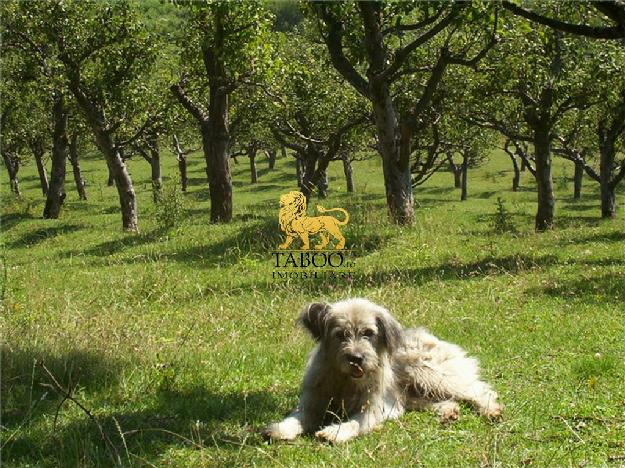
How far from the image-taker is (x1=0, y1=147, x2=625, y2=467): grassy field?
6.75 metres

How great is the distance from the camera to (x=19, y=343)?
9703 mm

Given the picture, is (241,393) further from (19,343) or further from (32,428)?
(19,343)

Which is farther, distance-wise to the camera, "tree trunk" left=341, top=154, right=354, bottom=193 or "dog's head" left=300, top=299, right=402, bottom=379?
"tree trunk" left=341, top=154, right=354, bottom=193

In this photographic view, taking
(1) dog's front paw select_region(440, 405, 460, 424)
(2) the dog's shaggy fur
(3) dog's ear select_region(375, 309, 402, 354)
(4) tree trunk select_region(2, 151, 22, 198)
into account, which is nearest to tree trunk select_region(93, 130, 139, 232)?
(2) the dog's shaggy fur

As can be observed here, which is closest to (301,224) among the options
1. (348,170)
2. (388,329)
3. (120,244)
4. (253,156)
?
(120,244)

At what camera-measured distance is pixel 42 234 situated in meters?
31.8

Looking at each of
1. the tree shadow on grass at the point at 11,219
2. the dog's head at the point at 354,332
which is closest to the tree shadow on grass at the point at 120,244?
the tree shadow on grass at the point at 11,219

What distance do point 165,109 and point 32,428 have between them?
84.5ft

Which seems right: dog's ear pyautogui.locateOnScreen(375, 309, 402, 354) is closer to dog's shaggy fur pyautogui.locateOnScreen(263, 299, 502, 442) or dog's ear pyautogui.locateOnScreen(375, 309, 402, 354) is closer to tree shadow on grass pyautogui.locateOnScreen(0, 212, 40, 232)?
dog's shaggy fur pyautogui.locateOnScreen(263, 299, 502, 442)

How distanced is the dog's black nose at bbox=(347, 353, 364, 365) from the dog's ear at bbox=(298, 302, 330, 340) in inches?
22.0

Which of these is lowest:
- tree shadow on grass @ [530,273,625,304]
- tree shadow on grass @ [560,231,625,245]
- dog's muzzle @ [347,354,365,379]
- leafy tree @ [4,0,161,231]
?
tree shadow on grass @ [560,231,625,245]

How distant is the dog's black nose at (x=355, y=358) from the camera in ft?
23.7

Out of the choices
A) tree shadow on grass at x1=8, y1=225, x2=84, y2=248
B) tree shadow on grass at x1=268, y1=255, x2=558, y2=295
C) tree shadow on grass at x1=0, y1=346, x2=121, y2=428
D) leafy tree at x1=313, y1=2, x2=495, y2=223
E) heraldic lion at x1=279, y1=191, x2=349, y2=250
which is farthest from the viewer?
tree shadow on grass at x1=8, y1=225, x2=84, y2=248

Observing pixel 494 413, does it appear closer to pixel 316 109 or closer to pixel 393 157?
pixel 393 157
